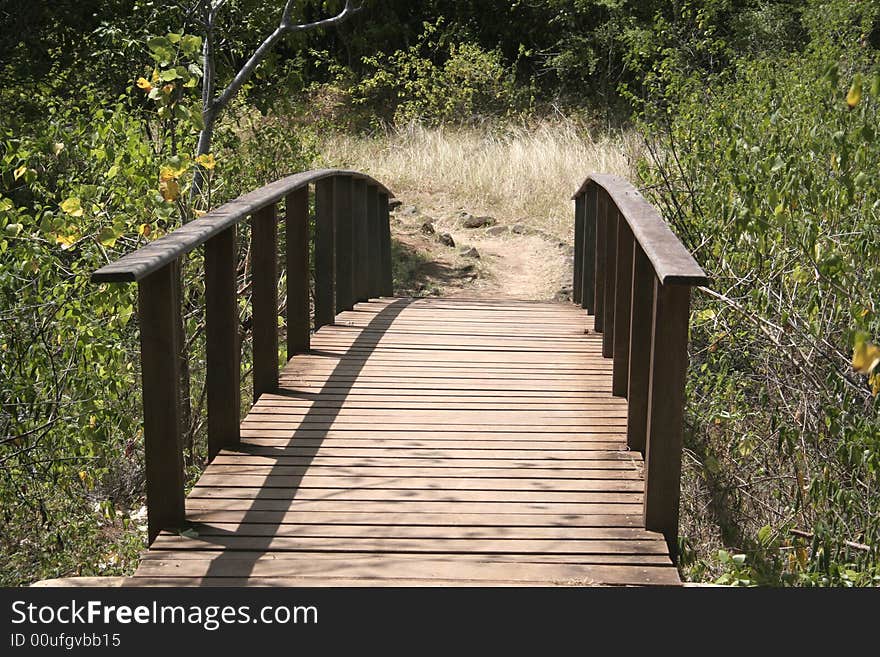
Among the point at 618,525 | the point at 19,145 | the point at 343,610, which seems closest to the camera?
the point at 343,610

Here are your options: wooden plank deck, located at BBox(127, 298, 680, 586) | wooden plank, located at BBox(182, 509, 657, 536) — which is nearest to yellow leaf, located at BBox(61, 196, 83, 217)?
wooden plank deck, located at BBox(127, 298, 680, 586)

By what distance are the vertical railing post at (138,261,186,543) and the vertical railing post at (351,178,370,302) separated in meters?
4.18

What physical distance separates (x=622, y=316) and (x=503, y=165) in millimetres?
9389

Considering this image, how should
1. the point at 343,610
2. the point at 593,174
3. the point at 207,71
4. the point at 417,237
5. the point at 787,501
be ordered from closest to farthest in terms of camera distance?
the point at 343,610
the point at 787,501
the point at 593,174
the point at 207,71
the point at 417,237

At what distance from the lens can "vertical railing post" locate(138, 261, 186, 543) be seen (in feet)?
11.4

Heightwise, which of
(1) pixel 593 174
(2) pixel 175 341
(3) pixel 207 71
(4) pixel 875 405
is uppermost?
(3) pixel 207 71

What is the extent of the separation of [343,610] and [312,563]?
408 mm

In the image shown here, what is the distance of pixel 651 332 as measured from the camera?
4344 mm

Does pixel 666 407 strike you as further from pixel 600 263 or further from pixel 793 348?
pixel 600 263

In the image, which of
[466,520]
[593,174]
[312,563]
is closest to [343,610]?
[312,563]

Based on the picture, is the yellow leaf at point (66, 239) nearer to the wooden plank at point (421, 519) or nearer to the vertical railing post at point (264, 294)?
the vertical railing post at point (264, 294)

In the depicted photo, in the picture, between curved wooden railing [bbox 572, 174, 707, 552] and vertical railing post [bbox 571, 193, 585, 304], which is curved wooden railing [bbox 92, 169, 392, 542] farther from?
vertical railing post [bbox 571, 193, 585, 304]

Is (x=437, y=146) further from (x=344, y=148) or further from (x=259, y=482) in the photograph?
(x=259, y=482)

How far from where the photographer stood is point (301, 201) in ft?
19.2
